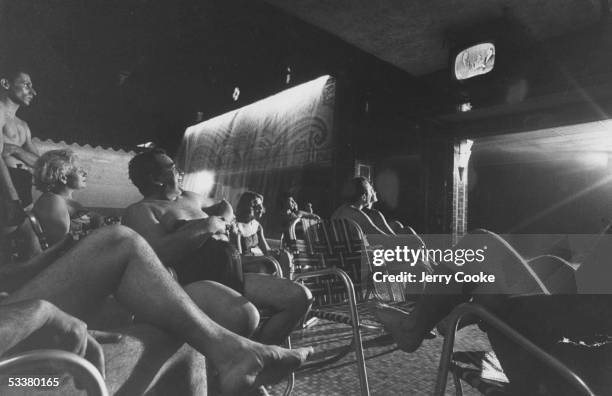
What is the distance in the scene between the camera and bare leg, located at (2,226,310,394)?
106cm

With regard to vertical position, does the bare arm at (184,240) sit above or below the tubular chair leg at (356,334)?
above

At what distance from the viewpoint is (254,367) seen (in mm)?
1071

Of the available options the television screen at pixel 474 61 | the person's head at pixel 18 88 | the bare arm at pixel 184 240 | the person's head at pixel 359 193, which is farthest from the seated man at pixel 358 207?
the person's head at pixel 18 88

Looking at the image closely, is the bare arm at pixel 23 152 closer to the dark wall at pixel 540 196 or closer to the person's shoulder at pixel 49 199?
the person's shoulder at pixel 49 199

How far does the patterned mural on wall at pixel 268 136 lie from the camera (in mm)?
6668

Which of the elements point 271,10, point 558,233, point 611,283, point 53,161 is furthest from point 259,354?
point 558,233

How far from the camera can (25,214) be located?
6.61 feet

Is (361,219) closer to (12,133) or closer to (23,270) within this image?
(23,270)

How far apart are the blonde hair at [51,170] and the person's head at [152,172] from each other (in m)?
1.20

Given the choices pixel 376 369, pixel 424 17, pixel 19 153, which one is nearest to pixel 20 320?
pixel 376 369

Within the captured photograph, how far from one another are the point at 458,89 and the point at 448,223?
226 cm

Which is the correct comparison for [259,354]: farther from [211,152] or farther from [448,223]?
[211,152]

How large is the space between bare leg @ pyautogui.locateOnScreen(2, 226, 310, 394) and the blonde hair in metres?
1.92

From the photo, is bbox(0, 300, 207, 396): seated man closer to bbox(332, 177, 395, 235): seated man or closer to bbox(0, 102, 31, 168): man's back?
bbox(332, 177, 395, 235): seated man
